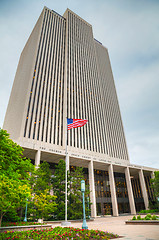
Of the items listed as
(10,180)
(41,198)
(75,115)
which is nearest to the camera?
(10,180)

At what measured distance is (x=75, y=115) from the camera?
202 ft

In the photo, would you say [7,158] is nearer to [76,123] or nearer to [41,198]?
[76,123]

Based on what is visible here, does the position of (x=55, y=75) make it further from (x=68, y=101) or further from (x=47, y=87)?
(x=68, y=101)

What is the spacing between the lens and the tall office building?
48.9m

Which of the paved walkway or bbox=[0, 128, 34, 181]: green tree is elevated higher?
bbox=[0, 128, 34, 181]: green tree

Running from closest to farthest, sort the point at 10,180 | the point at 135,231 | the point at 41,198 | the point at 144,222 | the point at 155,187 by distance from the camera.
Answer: the point at 135,231
the point at 10,180
the point at 144,222
the point at 41,198
the point at 155,187

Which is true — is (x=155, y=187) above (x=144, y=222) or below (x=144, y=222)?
above

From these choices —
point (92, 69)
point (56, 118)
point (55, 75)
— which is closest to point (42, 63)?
point (55, 75)

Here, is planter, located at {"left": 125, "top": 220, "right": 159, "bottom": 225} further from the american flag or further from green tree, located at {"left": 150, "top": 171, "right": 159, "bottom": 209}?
green tree, located at {"left": 150, "top": 171, "right": 159, "bottom": 209}

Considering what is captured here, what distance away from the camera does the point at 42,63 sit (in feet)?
204

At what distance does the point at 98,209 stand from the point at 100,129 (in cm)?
3078

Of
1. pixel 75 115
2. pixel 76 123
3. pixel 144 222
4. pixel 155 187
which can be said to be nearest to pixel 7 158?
pixel 76 123

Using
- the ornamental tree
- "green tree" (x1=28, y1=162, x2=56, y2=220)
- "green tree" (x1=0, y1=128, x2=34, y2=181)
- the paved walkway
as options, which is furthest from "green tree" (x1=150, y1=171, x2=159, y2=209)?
"green tree" (x1=0, y1=128, x2=34, y2=181)

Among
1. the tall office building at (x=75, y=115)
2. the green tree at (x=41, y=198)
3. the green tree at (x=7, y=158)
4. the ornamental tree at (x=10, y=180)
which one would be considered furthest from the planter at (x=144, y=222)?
the tall office building at (x=75, y=115)
